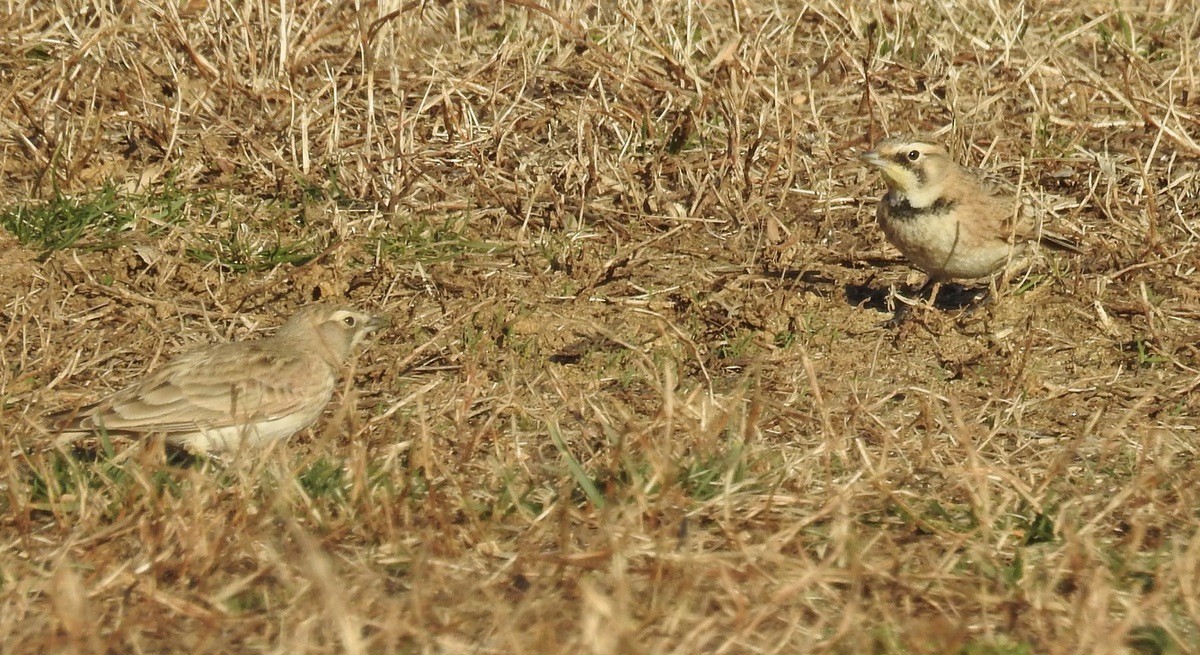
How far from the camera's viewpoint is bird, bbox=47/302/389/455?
18.6 feet

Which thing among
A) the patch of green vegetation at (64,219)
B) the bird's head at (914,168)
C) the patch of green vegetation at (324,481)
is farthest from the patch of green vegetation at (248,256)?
the bird's head at (914,168)

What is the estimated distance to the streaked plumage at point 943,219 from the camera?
23.4 feet

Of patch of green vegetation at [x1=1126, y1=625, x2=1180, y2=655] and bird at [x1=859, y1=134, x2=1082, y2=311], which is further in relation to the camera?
bird at [x1=859, y1=134, x2=1082, y2=311]

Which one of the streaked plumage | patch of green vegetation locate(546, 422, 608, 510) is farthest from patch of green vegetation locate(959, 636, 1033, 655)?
the streaked plumage

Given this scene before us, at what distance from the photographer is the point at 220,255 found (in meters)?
7.32

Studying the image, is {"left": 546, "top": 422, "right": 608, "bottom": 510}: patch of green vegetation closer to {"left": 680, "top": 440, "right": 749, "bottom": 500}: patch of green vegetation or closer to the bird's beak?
{"left": 680, "top": 440, "right": 749, "bottom": 500}: patch of green vegetation

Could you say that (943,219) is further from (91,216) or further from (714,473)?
(91,216)

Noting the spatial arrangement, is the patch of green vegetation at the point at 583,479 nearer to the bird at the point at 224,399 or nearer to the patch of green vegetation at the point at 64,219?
the bird at the point at 224,399

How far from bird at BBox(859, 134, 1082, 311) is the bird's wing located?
8.44 feet

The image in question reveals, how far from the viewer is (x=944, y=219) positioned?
7.09m

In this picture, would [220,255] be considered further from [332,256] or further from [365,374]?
[365,374]

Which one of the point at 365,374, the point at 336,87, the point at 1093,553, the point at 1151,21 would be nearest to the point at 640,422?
the point at 365,374

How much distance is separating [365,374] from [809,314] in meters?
1.88

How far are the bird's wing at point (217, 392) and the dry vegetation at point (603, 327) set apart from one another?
17 centimetres
